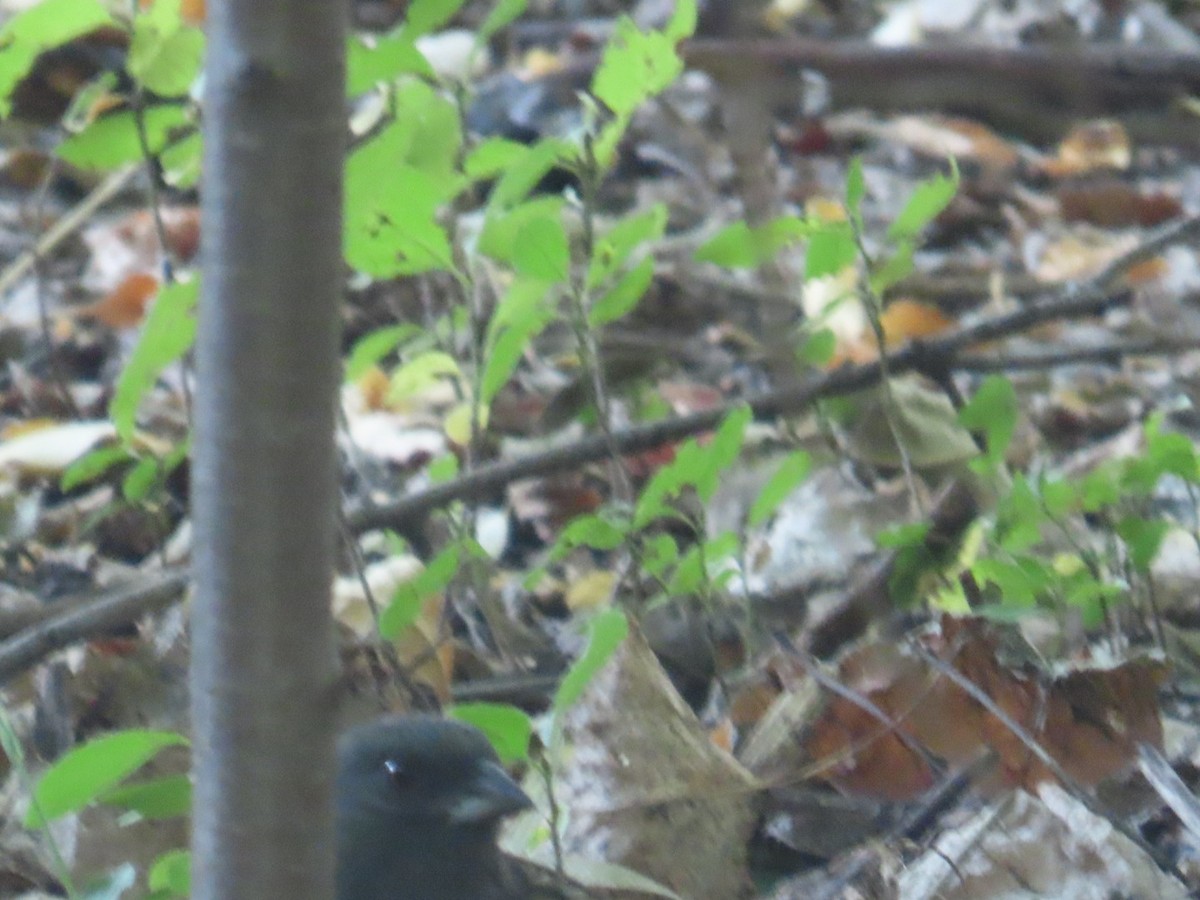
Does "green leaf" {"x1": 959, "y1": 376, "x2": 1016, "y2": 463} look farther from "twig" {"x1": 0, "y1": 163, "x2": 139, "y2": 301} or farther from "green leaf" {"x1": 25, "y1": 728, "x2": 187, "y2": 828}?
"twig" {"x1": 0, "y1": 163, "x2": 139, "y2": 301}

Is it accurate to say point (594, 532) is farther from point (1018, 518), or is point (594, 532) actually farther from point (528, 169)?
point (1018, 518)

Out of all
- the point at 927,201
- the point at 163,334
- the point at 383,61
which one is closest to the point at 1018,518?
the point at 927,201

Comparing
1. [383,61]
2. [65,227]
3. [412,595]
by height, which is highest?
[383,61]

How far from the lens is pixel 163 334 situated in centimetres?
219

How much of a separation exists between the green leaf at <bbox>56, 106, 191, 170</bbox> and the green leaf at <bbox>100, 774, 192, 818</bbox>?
0.93 meters

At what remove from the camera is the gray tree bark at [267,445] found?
46.6 inches

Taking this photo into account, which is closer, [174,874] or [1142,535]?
[174,874]

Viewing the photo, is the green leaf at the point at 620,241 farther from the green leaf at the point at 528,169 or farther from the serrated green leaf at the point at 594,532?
the serrated green leaf at the point at 594,532

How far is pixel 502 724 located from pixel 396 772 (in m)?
0.40

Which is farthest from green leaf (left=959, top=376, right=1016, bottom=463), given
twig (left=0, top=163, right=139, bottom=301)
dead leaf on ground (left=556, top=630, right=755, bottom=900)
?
twig (left=0, top=163, right=139, bottom=301)

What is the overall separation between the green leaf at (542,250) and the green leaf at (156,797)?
0.80 m

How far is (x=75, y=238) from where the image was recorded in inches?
234

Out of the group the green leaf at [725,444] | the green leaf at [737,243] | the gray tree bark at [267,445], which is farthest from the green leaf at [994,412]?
the gray tree bark at [267,445]

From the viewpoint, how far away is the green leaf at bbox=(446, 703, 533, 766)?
2117mm
